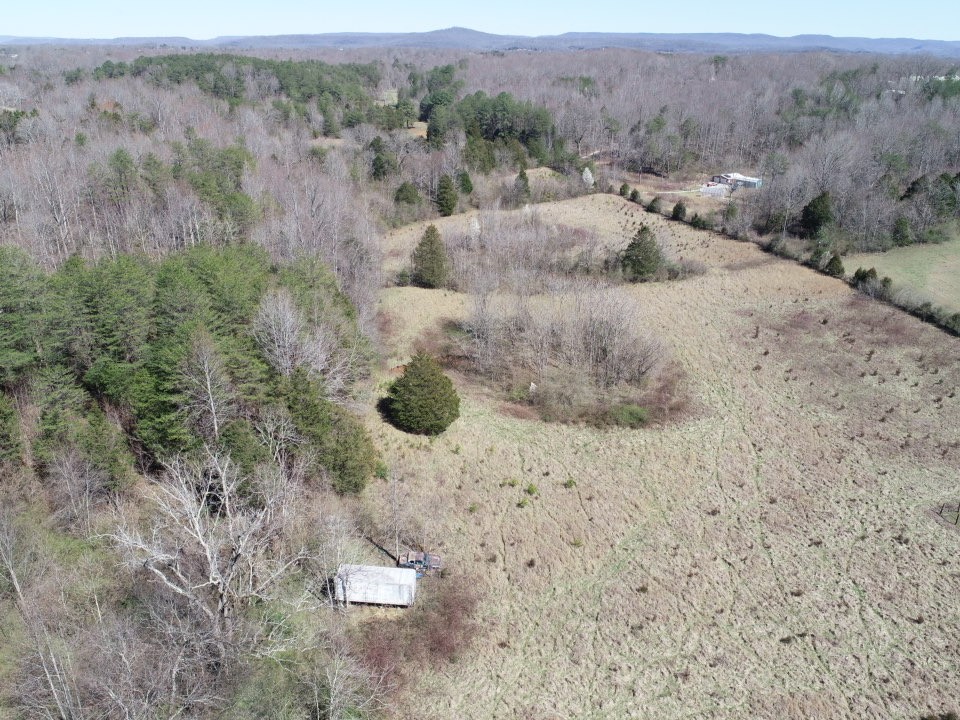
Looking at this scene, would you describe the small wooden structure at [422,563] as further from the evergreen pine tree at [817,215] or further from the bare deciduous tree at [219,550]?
the evergreen pine tree at [817,215]

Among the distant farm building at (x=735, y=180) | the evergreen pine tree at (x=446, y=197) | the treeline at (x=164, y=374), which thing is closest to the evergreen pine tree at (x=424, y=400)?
the treeline at (x=164, y=374)

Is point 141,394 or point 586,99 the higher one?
point 586,99

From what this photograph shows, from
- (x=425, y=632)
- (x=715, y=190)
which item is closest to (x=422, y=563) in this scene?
(x=425, y=632)

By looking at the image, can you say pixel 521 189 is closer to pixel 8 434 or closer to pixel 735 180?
pixel 735 180

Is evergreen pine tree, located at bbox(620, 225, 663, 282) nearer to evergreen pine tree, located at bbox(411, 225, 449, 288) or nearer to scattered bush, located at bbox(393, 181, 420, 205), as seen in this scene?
evergreen pine tree, located at bbox(411, 225, 449, 288)

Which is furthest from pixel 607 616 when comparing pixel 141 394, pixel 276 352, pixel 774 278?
pixel 774 278

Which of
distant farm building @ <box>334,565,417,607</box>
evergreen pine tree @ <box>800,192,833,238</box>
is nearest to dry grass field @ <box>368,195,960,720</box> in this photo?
distant farm building @ <box>334,565,417,607</box>

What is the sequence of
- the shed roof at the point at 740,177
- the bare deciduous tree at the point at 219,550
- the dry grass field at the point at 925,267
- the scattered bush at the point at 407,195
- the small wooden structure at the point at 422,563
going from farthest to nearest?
the shed roof at the point at 740,177 → the scattered bush at the point at 407,195 → the dry grass field at the point at 925,267 → the small wooden structure at the point at 422,563 → the bare deciduous tree at the point at 219,550

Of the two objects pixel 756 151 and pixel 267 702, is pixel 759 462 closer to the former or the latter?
pixel 267 702
